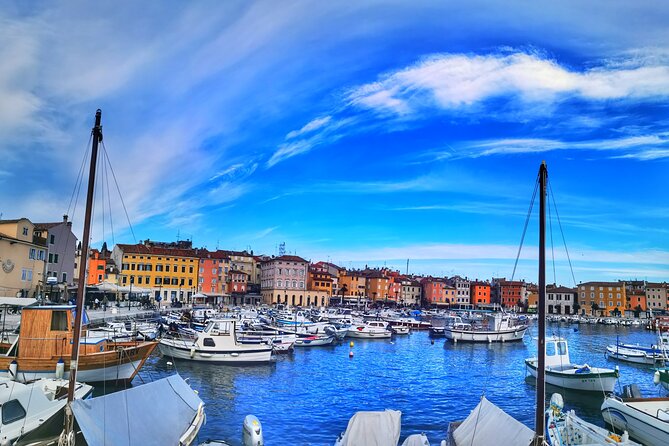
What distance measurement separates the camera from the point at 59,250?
68.6m

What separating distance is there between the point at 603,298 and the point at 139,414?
539 feet

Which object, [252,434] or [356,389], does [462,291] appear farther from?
[252,434]

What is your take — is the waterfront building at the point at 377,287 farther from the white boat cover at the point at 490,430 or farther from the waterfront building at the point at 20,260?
the white boat cover at the point at 490,430

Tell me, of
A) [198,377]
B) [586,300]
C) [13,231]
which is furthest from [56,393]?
[586,300]

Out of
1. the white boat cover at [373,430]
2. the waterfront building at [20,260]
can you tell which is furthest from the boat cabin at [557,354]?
the waterfront building at [20,260]

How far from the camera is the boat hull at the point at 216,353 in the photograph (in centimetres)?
4141

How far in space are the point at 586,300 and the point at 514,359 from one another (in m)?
118

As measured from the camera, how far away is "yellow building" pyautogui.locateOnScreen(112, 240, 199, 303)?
107625 millimetres

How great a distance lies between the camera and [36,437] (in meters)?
16.5

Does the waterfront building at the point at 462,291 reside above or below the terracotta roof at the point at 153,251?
below

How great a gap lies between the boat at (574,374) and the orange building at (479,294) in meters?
139

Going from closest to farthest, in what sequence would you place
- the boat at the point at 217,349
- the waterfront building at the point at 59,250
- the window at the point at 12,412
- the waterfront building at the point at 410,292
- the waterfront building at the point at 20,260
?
the window at the point at 12,412 < the boat at the point at 217,349 < the waterfront building at the point at 20,260 < the waterfront building at the point at 59,250 < the waterfront building at the point at 410,292

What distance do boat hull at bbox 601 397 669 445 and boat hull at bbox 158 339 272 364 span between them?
1032 inches

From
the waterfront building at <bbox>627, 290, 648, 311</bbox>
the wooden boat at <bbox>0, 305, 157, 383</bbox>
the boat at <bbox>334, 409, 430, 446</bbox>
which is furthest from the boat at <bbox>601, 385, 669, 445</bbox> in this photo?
the waterfront building at <bbox>627, 290, 648, 311</bbox>
